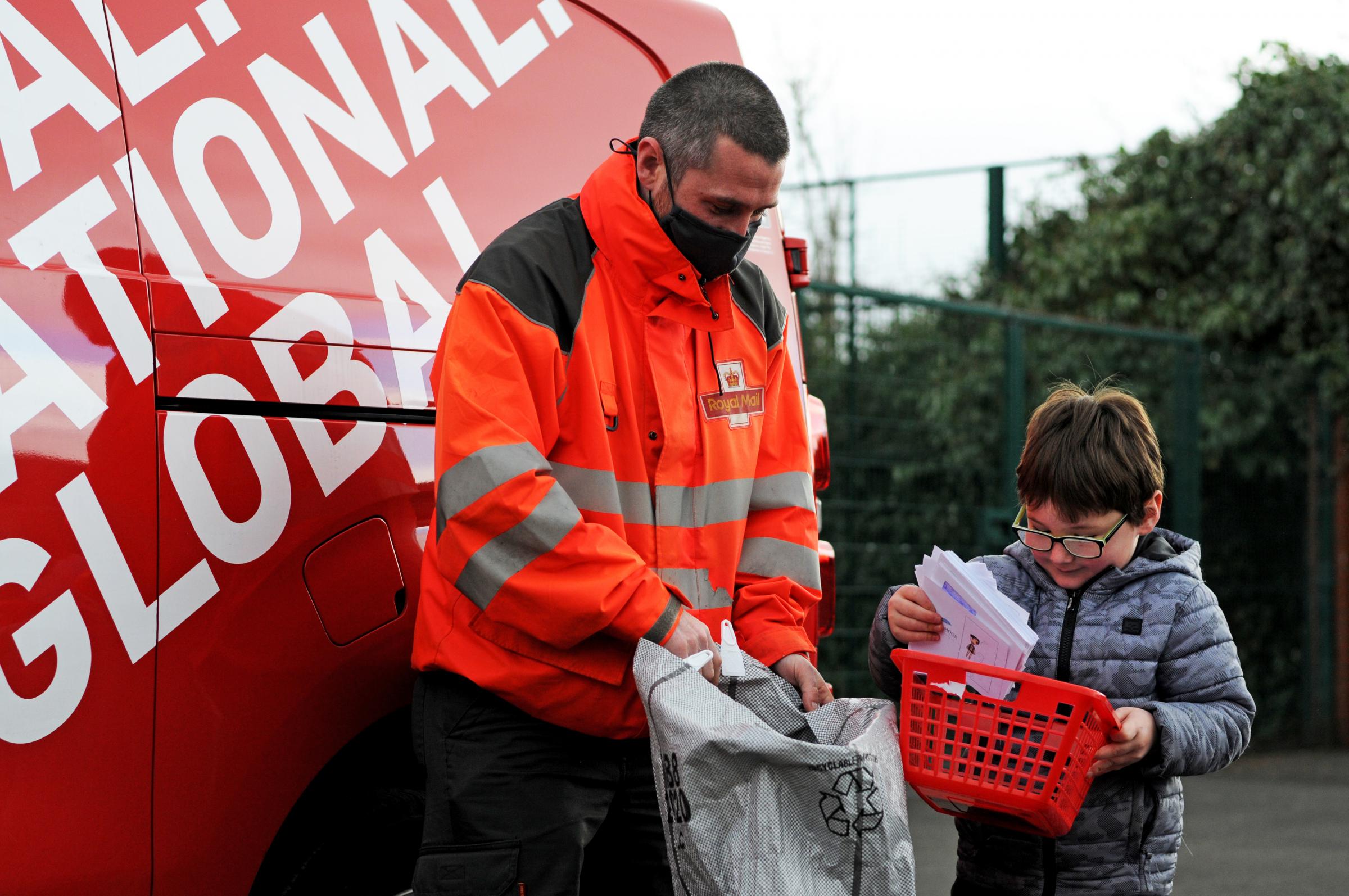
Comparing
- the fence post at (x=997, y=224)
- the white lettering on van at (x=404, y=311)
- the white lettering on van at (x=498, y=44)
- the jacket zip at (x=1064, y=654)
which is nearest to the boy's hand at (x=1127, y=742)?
the jacket zip at (x=1064, y=654)

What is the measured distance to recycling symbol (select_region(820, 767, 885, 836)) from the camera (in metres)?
2.24

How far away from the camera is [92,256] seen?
2230 millimetres

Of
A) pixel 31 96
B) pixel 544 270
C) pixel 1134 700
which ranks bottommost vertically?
pixel 1134 700

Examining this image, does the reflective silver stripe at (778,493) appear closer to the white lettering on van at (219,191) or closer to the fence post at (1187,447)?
the white lettering on van at (219,191)

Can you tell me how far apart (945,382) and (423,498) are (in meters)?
5.46

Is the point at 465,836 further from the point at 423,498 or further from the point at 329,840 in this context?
the point at 423,498

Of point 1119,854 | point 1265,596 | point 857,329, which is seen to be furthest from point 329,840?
point 1265,596

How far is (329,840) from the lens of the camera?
106 inches

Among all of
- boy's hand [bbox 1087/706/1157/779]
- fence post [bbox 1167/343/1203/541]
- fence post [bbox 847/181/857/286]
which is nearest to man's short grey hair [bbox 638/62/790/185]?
boy's hand [bbox 1087/706/1157/779]

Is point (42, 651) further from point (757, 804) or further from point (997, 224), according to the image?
point (997, 224)

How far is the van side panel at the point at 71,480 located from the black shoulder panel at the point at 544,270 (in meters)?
0.58

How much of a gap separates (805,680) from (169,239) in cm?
138

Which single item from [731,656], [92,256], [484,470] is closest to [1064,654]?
[731,656]

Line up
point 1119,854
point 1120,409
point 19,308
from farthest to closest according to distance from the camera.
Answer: point 1120,409 → point 1119,854 → point 19,308
